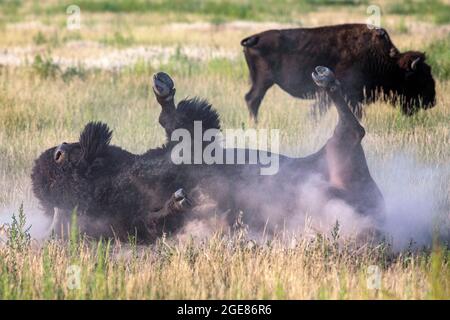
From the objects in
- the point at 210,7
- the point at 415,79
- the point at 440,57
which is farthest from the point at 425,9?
the point at 415,79

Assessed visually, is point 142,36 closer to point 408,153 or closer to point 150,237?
point 408,153

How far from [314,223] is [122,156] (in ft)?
4.23

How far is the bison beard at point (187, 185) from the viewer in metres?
5.80

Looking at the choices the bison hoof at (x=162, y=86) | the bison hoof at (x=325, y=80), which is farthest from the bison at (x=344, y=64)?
the bison hoof at (x=325, y=80)

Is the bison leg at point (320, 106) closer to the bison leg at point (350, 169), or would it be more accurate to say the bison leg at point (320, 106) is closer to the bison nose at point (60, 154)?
the bison leg at point (350, 169)

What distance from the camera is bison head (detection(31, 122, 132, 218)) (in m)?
5.89

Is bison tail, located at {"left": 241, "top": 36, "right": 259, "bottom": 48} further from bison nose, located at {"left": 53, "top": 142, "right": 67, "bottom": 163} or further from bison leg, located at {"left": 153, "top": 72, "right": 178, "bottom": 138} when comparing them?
bison nose, located at {"left": 53, "top": 142, "right": 67, "bottom": 163}

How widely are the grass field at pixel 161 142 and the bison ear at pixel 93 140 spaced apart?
1.78 ft

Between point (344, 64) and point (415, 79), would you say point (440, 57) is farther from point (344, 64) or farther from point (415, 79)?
point (344, 64)

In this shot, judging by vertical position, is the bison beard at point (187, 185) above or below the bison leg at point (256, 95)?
below

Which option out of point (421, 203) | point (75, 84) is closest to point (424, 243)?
point (421, 203)

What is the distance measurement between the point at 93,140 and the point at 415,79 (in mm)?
7372

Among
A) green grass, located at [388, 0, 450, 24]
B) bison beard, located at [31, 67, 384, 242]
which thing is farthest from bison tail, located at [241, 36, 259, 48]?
green grass, located at [388, 0, 450, 24]

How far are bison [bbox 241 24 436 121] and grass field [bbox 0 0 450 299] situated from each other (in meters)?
0.31
